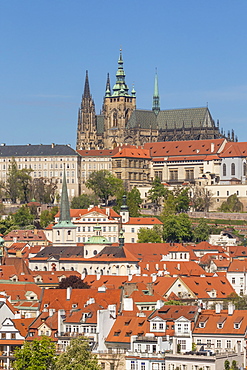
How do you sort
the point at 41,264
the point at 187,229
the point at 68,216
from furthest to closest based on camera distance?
1. the point at 187,229
2. the point at 68,216
3. the point at 41,264

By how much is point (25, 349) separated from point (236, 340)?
37.7ft

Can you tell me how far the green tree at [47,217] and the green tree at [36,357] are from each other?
110m

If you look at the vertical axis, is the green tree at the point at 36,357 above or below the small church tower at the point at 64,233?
below

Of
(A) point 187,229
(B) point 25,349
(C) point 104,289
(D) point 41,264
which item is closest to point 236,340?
(B) point 25,349

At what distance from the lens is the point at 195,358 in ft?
217

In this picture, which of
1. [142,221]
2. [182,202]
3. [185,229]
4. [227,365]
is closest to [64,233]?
[142,221]

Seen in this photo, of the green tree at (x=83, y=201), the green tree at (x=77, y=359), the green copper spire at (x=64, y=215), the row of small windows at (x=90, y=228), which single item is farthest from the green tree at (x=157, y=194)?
the green tree at (x=77, y=359)

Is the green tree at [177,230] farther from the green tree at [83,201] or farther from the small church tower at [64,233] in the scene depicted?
the green tree at [83,201]

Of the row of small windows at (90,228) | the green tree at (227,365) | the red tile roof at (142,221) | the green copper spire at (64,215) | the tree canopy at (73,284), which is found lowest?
the green tree at (227,365)

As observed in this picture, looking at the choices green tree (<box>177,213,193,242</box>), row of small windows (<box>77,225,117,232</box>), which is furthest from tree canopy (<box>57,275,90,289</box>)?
green tree (<box>177,213,193,242</box>)

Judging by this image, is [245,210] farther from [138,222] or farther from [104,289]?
[104,289]

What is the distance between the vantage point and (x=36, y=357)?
70.1m

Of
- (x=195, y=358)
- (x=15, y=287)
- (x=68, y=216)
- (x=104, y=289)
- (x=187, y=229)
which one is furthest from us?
(x=187, y=229)

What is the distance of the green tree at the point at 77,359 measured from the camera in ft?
224
